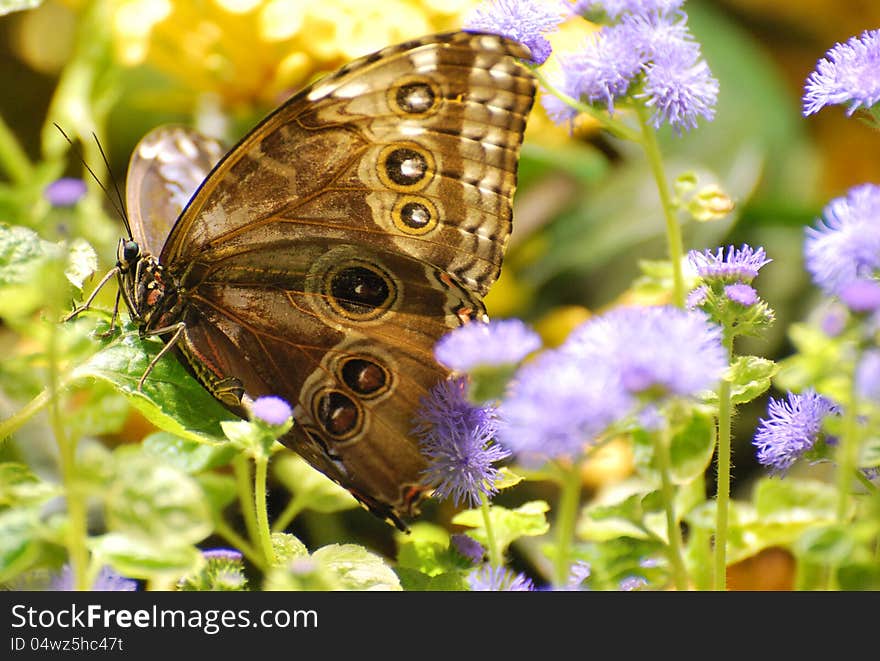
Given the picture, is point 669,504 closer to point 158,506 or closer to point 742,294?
point 742,294

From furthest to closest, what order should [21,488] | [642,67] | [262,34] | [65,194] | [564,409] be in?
[262,34] → [65,194] → [642,67] → [21,488] → [564,409]

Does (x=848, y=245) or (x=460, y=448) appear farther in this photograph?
(x=460, y=448)

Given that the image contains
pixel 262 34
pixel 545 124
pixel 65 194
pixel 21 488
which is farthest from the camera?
pixel 545 124

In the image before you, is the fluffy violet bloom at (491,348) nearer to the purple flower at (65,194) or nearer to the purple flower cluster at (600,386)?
the purple flower cluster at (600,386)

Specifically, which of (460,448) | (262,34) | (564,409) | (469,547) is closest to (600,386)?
(564,409)
